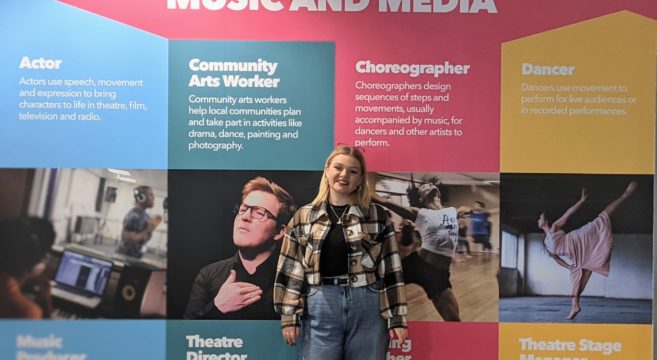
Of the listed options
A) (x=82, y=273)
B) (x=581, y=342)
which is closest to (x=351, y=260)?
(x=581, y=342)

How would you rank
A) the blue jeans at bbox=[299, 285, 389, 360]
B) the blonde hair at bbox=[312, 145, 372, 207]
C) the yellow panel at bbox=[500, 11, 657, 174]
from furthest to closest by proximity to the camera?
the yellow panel at bbox=[500, 11, 657, 174], the blonde hair at bbox=[312, 145, 372, 207], the blue jeans at bbox=[299, 285, 389, 360]

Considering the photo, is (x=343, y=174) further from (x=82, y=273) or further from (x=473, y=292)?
(x=82, y=273)

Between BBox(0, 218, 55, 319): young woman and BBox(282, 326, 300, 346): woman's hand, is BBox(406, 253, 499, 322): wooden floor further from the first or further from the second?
BBox(0, 218, 55, 319): young woman

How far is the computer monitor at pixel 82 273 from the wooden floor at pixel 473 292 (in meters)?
1.59

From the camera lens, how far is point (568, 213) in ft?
9.59

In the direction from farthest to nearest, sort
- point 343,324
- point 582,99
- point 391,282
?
point 582,99
point 391,282
point 343,324

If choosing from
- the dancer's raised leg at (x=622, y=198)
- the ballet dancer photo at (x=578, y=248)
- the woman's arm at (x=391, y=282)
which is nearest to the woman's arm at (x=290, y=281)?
the woman's arm at (x=391, y=282)

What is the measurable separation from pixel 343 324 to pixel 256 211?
76 centimetres

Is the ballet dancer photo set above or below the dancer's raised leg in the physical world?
below

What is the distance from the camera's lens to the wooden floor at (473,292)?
115 inches

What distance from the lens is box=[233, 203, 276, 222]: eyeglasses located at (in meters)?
2.94

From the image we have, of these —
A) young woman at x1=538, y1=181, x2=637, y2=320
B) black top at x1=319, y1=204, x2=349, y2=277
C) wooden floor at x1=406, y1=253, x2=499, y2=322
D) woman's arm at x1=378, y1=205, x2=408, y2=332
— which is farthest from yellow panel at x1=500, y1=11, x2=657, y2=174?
black top at x1=319, y1=204, x2=349, y2=277

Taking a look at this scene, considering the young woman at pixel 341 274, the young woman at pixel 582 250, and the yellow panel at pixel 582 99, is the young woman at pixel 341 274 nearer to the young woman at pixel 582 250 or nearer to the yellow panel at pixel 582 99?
the yellow panel at pixel 582 99

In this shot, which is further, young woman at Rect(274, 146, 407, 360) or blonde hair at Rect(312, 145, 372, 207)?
blonde hair at Rect(312, 145, 372, 207)
